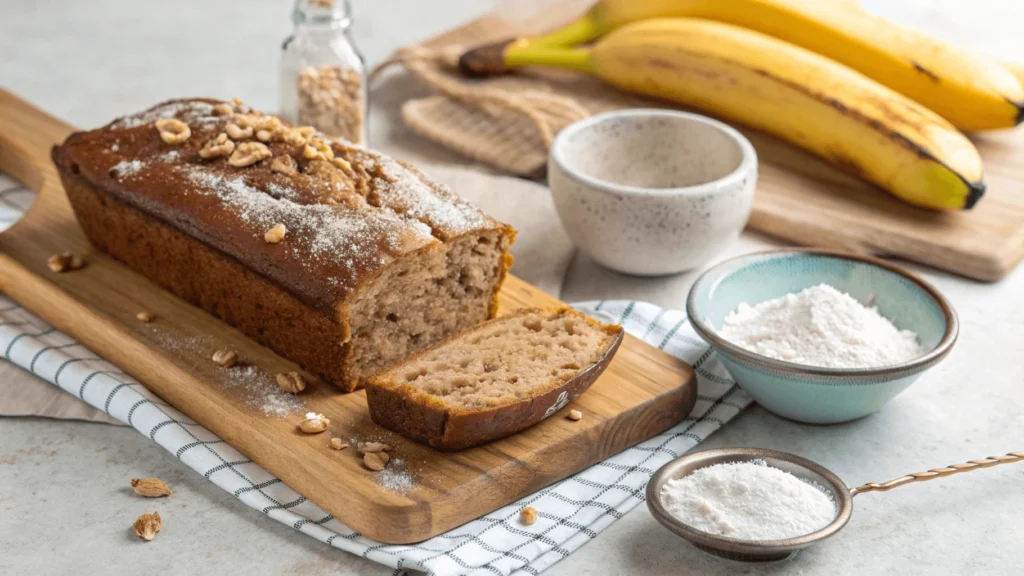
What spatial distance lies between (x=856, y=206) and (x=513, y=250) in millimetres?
1174

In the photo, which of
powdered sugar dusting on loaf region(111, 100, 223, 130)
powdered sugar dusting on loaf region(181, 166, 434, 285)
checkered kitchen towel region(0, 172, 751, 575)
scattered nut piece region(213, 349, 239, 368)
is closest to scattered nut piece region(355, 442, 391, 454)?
checkered kitchen towel region(0, 172, 751, 575)

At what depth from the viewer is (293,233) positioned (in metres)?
2.78

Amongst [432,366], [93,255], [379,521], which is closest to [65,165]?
[93,255]

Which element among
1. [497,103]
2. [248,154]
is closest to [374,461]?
[248,154]

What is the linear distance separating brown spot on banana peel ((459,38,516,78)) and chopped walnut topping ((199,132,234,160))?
1.69 m

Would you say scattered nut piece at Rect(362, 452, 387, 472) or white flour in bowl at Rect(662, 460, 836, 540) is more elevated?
white flour in bowl at Rect(662, 460, 836, 540)

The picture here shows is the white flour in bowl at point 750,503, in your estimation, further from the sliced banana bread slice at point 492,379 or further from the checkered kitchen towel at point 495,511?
the sliced banana bread slice at point 492,379

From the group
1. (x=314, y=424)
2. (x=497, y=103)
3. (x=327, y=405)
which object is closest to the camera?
(x=314, y=424)

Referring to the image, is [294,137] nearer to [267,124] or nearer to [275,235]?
[267,124]

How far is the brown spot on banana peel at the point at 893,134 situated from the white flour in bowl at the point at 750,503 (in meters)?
1.55

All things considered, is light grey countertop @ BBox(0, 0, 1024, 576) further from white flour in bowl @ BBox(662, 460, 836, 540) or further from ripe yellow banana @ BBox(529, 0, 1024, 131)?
ripe yellow banana @ BBox(529, 0, 1024, 131)

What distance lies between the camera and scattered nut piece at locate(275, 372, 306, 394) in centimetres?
274

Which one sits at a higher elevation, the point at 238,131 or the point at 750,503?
the point at 238,131

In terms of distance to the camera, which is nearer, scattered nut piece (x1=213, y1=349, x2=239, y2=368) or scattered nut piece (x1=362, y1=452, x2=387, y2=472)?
scattered nut piece (x1=362, y1=452, x2=387, y2=472)
